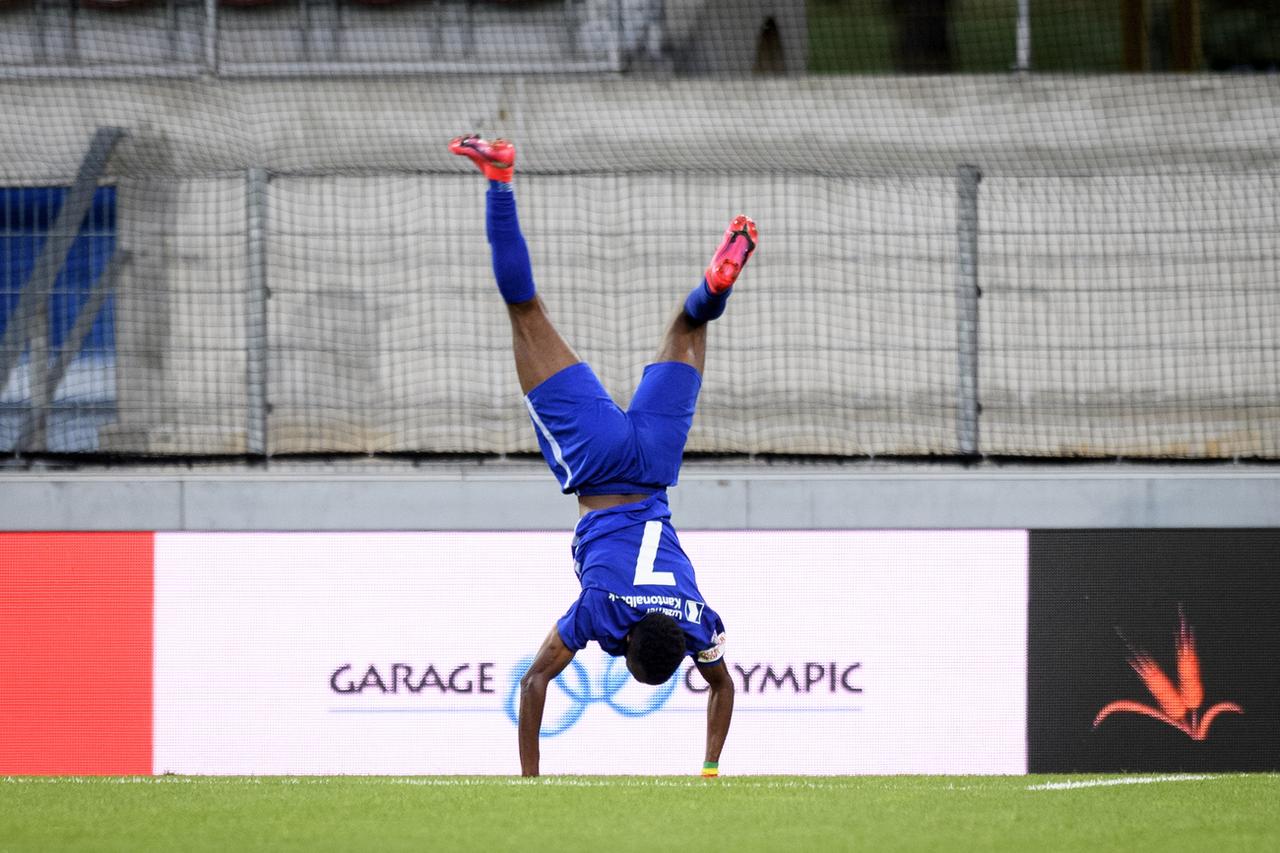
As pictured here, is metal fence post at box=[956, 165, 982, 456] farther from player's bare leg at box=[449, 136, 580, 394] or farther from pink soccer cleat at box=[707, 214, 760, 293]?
player's bare leg at box=[449, 136, 580, 394]

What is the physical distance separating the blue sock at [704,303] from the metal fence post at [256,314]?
133 inches

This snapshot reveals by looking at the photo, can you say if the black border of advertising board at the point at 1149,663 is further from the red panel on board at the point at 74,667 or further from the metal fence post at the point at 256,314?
the red panel on board at the point at 74,667

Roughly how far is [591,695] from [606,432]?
8.42 feet

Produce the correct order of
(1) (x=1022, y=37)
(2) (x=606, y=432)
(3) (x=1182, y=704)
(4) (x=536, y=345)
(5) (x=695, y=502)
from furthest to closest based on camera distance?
(1) (x=1022, y=37), (5) (x=695, y=502), (3) (x=1182, y=704), (4) (x=536, y=345), (2) (x=606, y=432)

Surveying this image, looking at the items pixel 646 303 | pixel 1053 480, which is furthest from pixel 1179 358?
pixel 646 303

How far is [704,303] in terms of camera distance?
6352mm

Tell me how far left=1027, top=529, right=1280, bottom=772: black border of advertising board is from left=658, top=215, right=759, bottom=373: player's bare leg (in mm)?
2845

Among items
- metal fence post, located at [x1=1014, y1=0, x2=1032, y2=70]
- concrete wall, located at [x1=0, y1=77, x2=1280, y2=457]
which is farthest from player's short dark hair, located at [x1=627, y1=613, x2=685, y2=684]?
metal fence post, located at [x1=1014, y1=0, x2=1032, y2=70]

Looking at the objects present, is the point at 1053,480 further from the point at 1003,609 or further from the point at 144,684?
the point at 144,684

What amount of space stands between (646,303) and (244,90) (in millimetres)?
3793

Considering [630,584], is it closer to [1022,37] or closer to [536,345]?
[536,345]

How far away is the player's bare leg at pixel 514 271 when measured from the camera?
19.9 ft

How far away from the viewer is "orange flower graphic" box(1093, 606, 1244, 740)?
8398 mm

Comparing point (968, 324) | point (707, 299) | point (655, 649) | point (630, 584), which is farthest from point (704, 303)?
point (968, 324)
